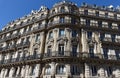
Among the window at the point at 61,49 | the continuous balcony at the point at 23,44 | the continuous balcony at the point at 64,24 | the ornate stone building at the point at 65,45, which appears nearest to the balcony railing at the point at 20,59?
the ornate stone building at the point at 65,45

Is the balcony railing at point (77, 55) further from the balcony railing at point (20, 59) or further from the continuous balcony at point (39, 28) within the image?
the continuous balcony at point (39, 28)

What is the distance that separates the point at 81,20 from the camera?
3762cm

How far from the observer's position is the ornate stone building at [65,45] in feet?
105

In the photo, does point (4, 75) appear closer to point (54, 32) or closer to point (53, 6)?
point (54, 32)

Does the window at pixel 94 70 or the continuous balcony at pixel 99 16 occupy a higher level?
the continuous balcony at pixel 99 16

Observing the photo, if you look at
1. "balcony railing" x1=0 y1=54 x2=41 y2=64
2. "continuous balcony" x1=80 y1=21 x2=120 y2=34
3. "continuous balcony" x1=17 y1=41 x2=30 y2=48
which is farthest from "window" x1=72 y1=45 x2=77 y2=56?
"continuous balcony" x1=17 y1=41 x2=30 y2=48

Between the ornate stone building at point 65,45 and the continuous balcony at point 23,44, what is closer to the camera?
the ornate stone building at point 65,45

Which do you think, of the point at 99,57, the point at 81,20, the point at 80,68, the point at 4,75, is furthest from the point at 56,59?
the point at 4,75

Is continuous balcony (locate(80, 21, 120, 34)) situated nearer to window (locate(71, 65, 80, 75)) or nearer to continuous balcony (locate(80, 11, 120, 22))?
continuous balcony (locate(80, 11, 120, 22))

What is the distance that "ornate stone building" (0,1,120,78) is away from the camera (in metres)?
32.0

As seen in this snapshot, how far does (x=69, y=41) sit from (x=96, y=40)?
5.27 meters

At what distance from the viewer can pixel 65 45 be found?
3353 cm

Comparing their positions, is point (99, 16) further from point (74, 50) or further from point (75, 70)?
point (75, 70)

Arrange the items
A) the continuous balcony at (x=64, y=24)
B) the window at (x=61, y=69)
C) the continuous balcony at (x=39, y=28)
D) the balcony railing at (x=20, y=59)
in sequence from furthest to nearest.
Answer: the continuous balcony at (x=39, y=28)
the continuous balcony at (x=64, y=24)
the balcony railing at (x=20, y=59)
the window at (x=61, y=69)
